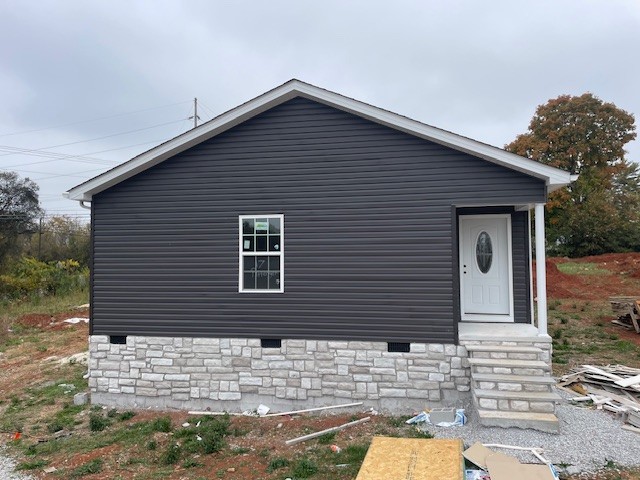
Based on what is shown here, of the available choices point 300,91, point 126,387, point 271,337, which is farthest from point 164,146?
point 126,387

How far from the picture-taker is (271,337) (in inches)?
298

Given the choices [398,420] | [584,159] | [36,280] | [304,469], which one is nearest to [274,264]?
[398,420]

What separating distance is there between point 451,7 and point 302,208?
7.45m

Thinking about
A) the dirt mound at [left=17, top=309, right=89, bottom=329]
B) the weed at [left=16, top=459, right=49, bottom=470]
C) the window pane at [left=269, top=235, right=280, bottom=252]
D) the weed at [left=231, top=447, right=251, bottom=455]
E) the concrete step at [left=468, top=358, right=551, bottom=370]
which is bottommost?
the weed at [left=16, top=459, right=49, bottom=470]

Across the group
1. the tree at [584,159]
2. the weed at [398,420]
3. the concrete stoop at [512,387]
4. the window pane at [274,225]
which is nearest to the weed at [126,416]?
the window pane at [274,225]

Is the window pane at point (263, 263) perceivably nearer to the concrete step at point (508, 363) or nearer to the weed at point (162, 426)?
the weed at point (162, 426)

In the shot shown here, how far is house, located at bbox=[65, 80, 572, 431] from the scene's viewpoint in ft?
23.3

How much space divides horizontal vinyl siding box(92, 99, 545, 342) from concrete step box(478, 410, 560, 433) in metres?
1.41

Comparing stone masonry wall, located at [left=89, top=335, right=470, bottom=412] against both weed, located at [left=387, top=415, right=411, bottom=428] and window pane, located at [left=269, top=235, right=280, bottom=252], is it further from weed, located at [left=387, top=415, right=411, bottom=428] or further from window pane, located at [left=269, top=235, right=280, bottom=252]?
window pane, located at [left=269, top=235, right=280, bottom=252]

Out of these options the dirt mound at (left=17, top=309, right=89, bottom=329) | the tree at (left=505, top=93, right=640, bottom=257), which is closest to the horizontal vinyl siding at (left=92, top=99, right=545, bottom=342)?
the dirt mound at (left=17, top=309, right=89, bottom=329)

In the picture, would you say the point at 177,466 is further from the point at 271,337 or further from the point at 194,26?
the point at 194,26

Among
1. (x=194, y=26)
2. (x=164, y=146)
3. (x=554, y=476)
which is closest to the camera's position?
(x=554, y=476)

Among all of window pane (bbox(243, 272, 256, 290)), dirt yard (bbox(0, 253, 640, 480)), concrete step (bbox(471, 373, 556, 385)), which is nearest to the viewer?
dirt yard (bbox(0, 253, 640, 480))

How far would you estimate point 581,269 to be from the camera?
24625mm
